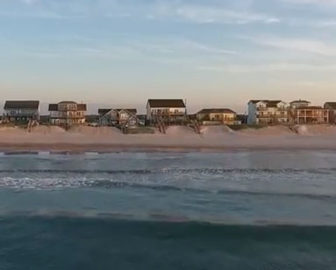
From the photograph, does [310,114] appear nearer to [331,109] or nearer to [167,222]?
[331,109]

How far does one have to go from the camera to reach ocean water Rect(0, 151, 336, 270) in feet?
24.6

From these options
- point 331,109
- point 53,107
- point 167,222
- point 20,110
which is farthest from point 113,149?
point 331,109

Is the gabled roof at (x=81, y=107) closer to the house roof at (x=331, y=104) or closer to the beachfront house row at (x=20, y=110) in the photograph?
the beachfront house row at (x=20, y=110)

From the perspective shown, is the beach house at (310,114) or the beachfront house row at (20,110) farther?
the beach house at (310,114)

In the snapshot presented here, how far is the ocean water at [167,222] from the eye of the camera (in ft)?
24.6

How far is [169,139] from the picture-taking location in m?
45.5

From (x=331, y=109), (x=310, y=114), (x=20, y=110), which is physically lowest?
(x=20, y=110)

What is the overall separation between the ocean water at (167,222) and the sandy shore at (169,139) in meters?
18.5

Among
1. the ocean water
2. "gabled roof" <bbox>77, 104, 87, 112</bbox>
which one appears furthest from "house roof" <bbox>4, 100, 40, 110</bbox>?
the ocean water

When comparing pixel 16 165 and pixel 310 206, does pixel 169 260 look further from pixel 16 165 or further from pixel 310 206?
pixel 16 165

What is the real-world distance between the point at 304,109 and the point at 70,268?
92764 millimetres

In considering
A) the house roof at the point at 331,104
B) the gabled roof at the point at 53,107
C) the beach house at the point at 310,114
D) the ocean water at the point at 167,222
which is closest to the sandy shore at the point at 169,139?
the ocean water at the point at 167,222

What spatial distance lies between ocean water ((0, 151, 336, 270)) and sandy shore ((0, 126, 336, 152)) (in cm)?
1854

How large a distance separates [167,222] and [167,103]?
81.8 meters
